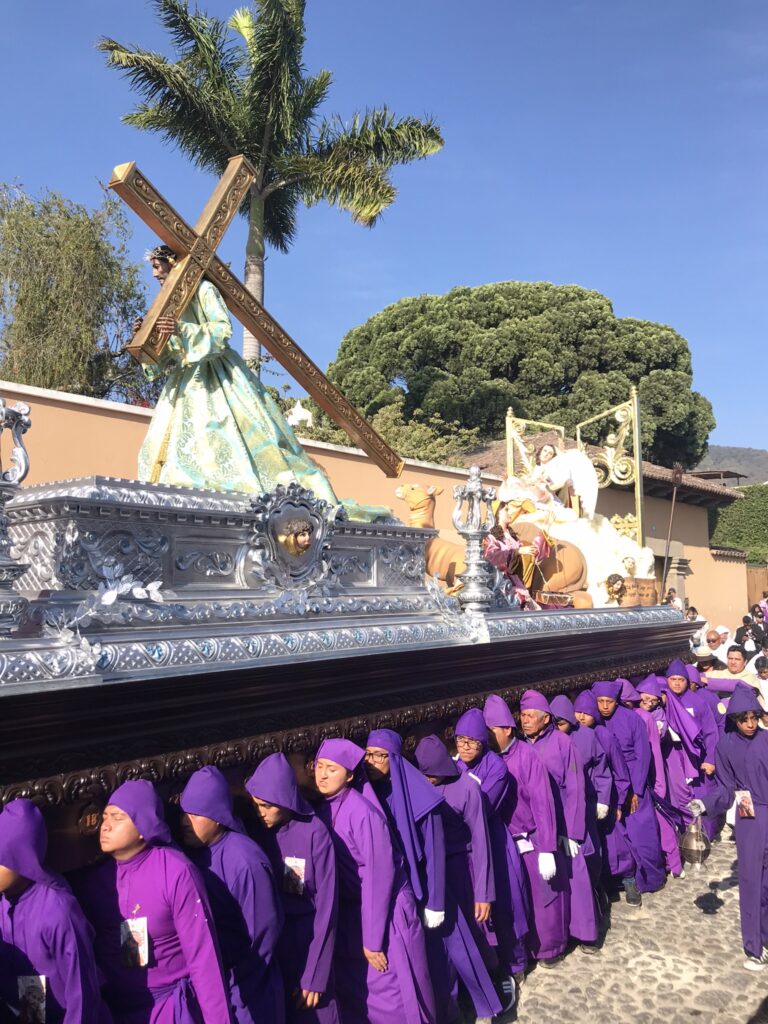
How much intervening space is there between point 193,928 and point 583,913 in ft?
10.3

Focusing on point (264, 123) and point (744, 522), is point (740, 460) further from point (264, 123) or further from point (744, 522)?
point (264, 123)

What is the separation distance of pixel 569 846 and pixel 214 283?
4.01 meters

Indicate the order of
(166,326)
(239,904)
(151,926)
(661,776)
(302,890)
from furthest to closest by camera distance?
1. (661,776)
2. (166,326)
3. (302,890)
4. (239,904)
5. (151,926)

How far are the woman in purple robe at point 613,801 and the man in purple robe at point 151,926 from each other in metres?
3.68

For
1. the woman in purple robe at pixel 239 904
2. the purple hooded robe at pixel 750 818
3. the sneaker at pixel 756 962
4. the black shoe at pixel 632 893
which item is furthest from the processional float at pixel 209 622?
the sneaker at pixel 756 962

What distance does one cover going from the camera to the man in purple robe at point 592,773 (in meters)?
5.51

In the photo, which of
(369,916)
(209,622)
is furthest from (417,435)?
(369,916)

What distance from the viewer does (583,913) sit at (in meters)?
5.14

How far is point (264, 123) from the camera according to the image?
44.4 ft

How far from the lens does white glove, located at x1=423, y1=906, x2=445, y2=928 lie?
12.9 ft

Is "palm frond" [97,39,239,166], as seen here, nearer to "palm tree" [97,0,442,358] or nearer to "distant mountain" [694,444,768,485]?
"palm tree" [97,0,442,358]

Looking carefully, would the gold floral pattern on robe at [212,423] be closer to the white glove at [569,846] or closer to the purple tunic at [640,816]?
the white glove at [569,846]

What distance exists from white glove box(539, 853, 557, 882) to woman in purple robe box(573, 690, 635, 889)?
1266mm

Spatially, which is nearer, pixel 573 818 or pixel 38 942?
pixel 38 942
